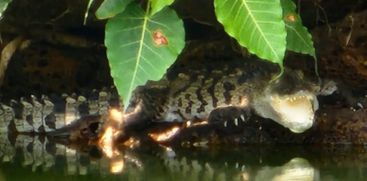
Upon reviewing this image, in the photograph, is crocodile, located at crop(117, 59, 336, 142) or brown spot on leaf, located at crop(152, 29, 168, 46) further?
crocodile, located at crop(117, 59, 336, 142)

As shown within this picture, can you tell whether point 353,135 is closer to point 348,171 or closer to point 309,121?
point 309,121

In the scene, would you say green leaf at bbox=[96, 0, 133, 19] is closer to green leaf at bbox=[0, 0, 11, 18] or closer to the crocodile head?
green leaf at bbox=[0, 0, 11, 18]

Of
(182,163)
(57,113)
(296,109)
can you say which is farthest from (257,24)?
(57,113)

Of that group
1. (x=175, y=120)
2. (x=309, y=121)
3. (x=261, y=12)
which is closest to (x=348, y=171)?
(x=309, y=121)

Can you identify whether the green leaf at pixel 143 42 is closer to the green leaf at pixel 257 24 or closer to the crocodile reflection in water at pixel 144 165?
the green leaf at pixel 257 24

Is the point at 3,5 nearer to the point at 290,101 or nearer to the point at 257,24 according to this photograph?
the point at 257,24

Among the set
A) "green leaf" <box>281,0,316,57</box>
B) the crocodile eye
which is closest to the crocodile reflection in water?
the crocodile eye

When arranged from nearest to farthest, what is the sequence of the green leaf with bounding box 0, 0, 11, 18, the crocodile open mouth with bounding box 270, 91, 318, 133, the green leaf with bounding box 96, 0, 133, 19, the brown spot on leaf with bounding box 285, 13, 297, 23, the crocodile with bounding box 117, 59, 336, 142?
1. the green leaf with bounding box 96, 0, 133, 19
2. the green leaf with bounding box 0, 0, 11, 18
3. the brown spot on leaf with bounding box 285, 13, 297, 23
4. the crocodile open mouth with bounding box 270, 91, 318, 133
5. the crocodile with bounding box 117, 59, 336, 142
